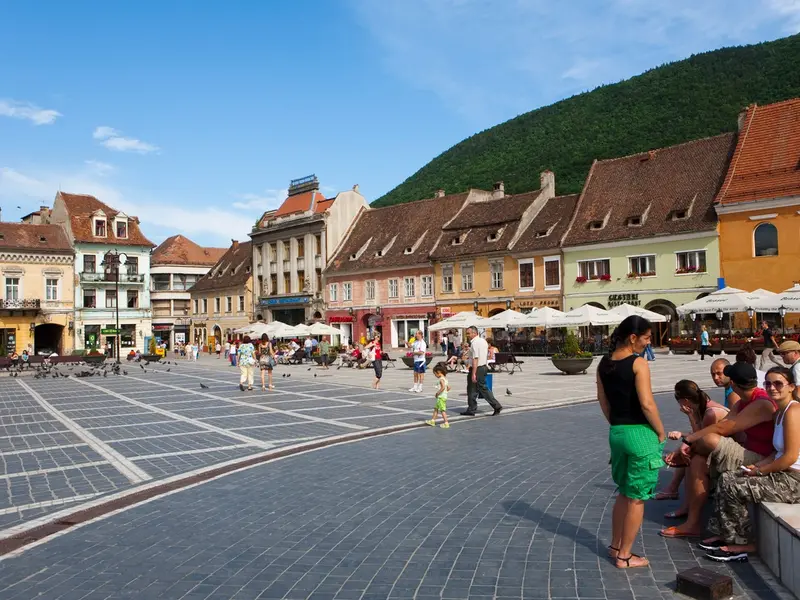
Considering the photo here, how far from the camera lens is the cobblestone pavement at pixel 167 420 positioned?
855cm

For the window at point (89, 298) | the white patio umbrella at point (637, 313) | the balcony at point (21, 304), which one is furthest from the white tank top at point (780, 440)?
the window at point (89, 298)

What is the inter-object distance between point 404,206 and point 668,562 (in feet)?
168

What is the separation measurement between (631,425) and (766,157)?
35625 millimetres

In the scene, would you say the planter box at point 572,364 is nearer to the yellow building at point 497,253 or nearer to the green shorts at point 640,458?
the yellow building at point 497,253

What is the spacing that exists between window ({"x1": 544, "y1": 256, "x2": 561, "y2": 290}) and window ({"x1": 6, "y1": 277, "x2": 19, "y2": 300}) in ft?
129

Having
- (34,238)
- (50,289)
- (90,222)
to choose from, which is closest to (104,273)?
(50,289)

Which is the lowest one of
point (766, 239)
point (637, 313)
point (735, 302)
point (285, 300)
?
Result: point (637, 313)

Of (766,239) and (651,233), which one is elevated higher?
(651,233)

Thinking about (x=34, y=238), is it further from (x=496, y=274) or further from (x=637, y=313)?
(x=637, y=313)

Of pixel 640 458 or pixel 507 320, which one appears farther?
pixel 507 320

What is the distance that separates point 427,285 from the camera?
48.8 metres

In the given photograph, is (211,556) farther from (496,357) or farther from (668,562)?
(496,357)

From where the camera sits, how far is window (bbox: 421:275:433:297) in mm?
48594

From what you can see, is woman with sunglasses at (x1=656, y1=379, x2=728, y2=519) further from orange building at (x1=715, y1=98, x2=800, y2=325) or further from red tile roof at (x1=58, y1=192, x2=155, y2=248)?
red tile roof at (x1=58, y1=192, x2=155, y2=248)
